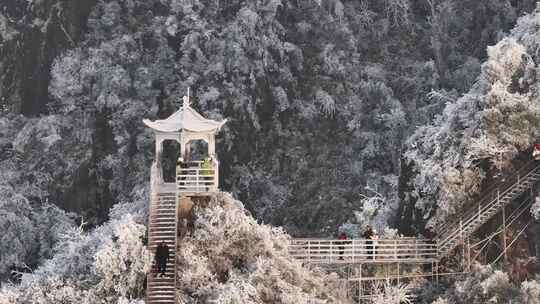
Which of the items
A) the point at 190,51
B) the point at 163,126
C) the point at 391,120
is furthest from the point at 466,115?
the point at 190,51

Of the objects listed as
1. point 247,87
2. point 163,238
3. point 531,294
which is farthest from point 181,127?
point 247,87

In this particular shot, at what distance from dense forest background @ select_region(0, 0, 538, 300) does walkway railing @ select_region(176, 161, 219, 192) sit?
58.6 feet

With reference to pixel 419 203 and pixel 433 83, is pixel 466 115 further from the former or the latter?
pixel 433 83

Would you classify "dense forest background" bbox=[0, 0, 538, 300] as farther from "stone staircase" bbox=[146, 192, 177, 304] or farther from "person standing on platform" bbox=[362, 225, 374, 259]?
"stone staircase" bbox=[146, 192, 177, 304]

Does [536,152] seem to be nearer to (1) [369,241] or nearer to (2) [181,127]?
(1) [369,241]

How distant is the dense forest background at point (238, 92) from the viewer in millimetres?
61969

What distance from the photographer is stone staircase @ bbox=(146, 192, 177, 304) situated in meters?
39.6

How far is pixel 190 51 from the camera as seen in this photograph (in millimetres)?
64312

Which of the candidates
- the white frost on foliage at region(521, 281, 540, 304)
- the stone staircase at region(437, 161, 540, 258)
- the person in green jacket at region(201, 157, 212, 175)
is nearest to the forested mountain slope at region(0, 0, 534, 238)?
the stone staircase at region(437, 161, 540, 258)

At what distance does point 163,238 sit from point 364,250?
6.51 meters

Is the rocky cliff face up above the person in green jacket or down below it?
above

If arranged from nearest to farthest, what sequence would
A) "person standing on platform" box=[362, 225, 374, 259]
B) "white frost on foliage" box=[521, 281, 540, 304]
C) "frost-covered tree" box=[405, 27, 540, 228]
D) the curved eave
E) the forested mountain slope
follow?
1. the curved eave
2. "white frost on foliage" box=[521, 281, 540, 304]
3. "person standing on platform" box=[362, 225, 374, 259]
4. "frost-covered tree" box=[405, 27, 540, 228]
5. the forested mountain slope

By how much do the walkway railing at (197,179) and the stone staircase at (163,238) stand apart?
1.49ft

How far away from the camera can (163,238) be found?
133 feet
